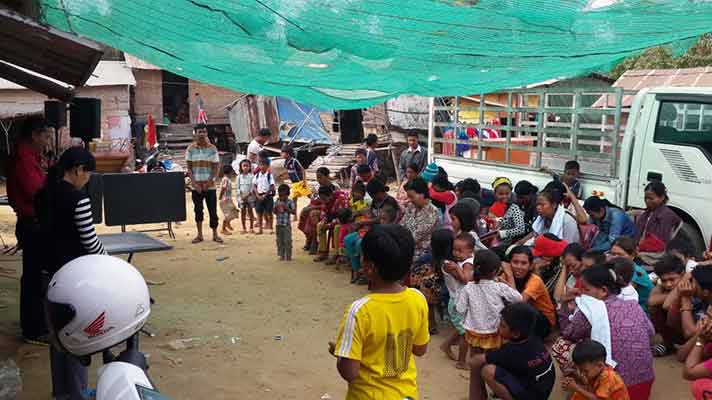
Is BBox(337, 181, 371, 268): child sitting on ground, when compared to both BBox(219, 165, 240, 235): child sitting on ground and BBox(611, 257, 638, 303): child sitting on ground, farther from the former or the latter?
BBox(611, 257, 638, 303): child sitting on ground

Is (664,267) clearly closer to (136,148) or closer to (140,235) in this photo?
(140,235)

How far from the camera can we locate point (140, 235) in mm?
6484

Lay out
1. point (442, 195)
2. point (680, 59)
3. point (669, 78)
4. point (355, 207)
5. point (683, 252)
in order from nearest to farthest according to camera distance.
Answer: point (683, 252) → point (442, 195) → point (355, 207) → point (669, 78) → point (680, 59)

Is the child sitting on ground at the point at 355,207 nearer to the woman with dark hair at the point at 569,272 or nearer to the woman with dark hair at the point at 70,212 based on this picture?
the woman with dark hair at the point at 569,272

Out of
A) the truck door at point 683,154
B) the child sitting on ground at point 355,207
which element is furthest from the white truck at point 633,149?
the child sitting on ground at point 355,207

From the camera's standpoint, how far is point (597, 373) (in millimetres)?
3736

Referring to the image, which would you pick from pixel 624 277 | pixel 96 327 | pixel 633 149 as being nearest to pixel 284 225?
pixel 633 149

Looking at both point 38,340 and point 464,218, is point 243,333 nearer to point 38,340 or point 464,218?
point 38,340

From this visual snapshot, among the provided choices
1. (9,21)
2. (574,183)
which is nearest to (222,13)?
(9,21)

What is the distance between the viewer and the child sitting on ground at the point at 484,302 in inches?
179

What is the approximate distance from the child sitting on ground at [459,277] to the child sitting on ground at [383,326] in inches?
92.3

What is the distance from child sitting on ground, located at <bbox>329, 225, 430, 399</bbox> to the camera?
250 centimetres

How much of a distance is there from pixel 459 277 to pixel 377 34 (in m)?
1.97

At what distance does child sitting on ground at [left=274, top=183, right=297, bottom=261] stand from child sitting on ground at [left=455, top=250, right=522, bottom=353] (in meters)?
4.32
